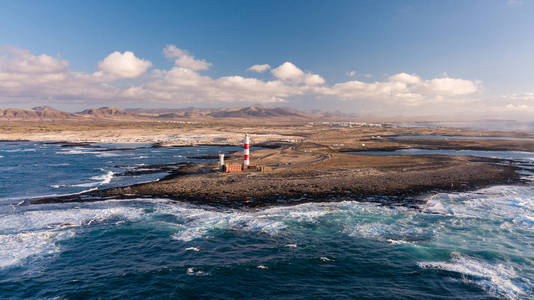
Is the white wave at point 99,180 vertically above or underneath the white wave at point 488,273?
above

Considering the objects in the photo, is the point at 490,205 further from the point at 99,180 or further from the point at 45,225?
the point at 99,180

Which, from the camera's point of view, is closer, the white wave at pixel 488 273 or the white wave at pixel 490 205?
the white wave at pixel 488 273

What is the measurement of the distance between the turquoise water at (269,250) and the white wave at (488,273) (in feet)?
0.20

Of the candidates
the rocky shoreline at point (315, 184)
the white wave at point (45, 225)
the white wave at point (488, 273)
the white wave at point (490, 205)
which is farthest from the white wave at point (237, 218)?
the white wave at point (490, 205)

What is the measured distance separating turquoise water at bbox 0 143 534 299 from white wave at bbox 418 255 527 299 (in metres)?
0.06

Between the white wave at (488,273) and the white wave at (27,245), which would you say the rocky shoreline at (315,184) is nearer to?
the white wave at (27,245)

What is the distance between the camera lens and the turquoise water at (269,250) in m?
15.4

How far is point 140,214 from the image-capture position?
2630 cm

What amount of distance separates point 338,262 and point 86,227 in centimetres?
1939

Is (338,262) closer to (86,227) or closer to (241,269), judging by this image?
(241,269)

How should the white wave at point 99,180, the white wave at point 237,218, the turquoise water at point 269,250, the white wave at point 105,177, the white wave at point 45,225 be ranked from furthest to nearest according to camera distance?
the white wave at point 105,177 → the white wave at point 99,180 → the white wave at point 237,218 → the white wave at point 45,225 → the turquoise water at point 269,250

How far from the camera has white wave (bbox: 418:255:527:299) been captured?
1510cm

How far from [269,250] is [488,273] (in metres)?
12.8

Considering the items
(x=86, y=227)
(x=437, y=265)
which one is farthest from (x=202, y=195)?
(x=437, y=265)
